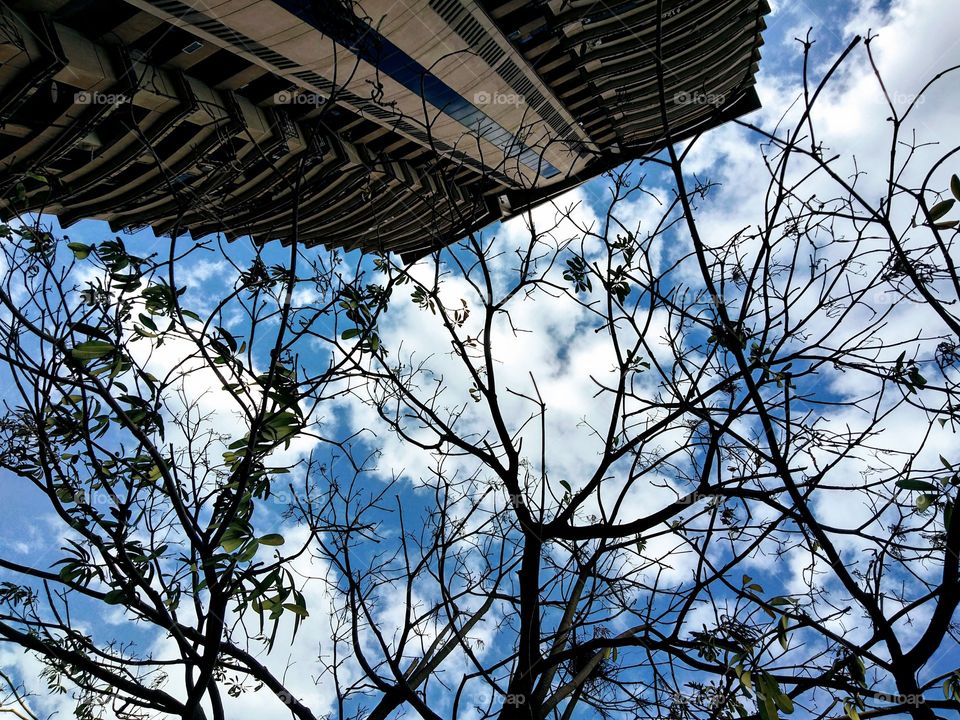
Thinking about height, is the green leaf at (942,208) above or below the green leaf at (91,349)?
above

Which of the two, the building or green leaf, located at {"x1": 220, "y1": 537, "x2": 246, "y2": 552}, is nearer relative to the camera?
green leaf, located at {"x1": 220, "y1": 537, "x2": 246, "y2": 552}

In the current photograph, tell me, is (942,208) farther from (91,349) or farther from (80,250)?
(80,250)

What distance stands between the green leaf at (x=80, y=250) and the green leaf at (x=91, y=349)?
0.65 metres

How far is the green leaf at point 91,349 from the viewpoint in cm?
231

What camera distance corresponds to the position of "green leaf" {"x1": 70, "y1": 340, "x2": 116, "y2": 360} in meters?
2.31

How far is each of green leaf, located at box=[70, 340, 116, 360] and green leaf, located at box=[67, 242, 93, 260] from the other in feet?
2.13

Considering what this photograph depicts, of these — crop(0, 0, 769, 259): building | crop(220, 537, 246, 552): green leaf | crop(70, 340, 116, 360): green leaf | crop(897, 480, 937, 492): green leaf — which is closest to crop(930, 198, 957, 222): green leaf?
crop(897, 480, 937, 492): green leaf

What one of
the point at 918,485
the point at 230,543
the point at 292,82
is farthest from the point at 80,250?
the point at 292,82

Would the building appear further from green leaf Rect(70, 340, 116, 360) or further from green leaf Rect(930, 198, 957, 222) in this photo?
green leaf Rect(930, 198, 957, 222)

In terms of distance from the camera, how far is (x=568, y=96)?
21250 millimetres

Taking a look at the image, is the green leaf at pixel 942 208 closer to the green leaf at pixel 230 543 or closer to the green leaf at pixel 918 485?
the green leaf at pixel 918 485

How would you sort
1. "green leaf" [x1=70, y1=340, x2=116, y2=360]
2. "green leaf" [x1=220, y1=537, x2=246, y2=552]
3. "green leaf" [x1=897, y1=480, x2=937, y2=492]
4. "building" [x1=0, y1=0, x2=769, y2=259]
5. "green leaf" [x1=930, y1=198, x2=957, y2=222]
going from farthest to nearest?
"building" [x1=0, y1=0, x2=769, y2=259] < "green leaf" [x1=70, y1=340, x2=116, y2=360] < "green leaf" [x1=220, y1=537, x2=246, y2=552] < "green leaf" [x1=930, y1=198, x2=957, y2=222] < "green leaf" [x1=897, y1=480, x2=937, y2=492]

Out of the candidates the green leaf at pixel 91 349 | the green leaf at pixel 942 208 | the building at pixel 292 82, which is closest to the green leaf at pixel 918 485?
the green leaf at pixel 942 208

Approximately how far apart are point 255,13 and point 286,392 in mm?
11612
